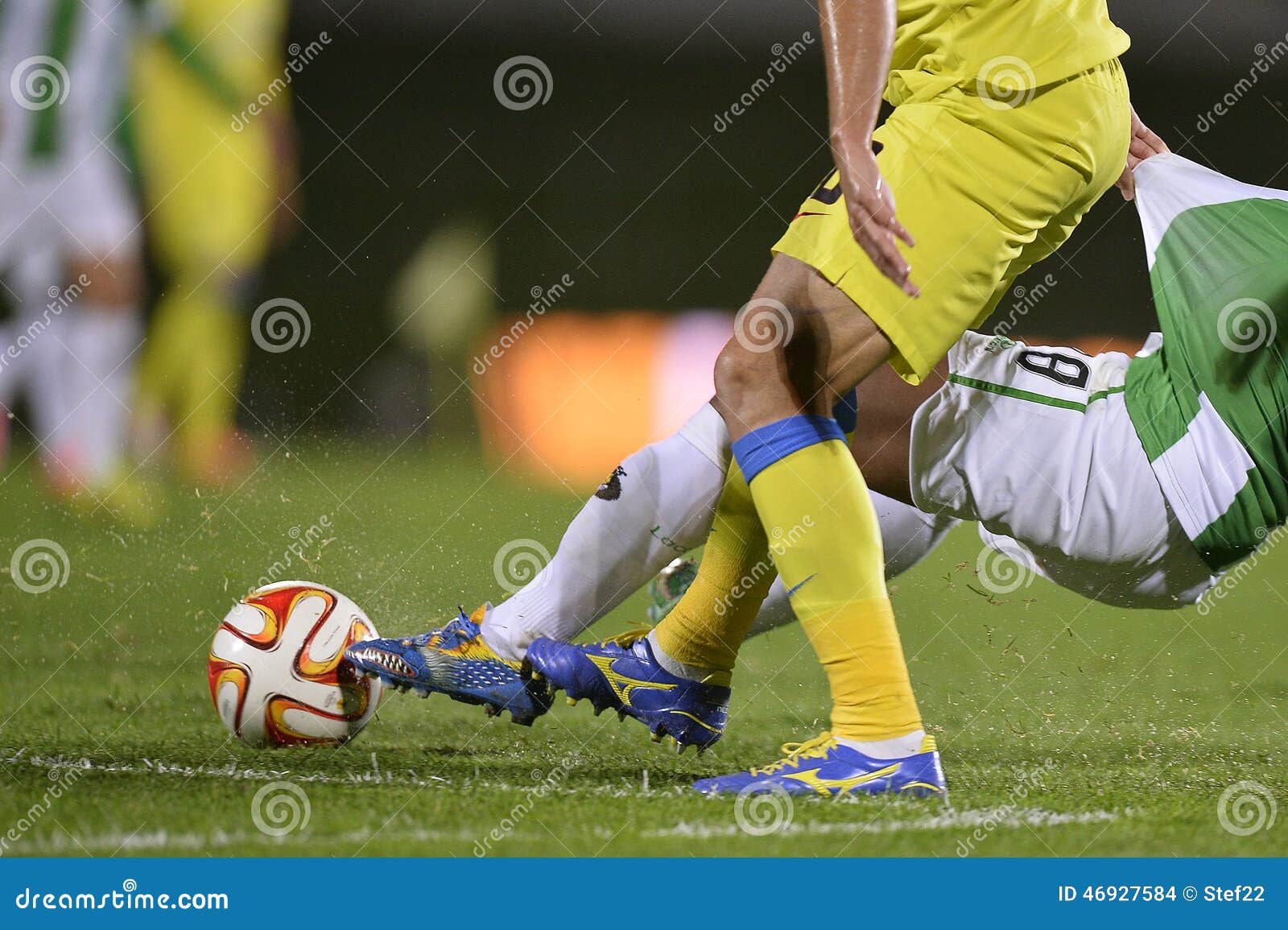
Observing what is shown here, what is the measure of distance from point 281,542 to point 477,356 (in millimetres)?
2293

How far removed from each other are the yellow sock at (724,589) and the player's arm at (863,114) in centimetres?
51

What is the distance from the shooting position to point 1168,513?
2.16 meters

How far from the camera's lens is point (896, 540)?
8.26 ft

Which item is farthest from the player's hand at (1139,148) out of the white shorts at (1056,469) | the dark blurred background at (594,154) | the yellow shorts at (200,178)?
the yellow shorts at (200,178)

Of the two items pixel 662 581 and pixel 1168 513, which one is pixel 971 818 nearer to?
pixel 1168 513

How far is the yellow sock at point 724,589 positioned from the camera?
2.21 meters

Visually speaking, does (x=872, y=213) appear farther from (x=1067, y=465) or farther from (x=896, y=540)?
(x=896, y=540)

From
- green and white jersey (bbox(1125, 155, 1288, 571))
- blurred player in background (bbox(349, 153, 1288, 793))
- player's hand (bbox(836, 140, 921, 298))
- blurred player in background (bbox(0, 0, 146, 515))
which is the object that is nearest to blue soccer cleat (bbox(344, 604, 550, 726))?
blurred player in background (bbox(349, 153, 1288, 793))

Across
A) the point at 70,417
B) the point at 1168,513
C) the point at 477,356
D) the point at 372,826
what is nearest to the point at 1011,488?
the point at 1168,513

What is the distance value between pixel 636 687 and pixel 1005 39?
3.85ft

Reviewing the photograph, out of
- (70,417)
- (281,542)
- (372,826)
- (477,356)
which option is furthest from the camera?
(477,356)

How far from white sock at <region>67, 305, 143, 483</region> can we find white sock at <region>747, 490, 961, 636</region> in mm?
4173

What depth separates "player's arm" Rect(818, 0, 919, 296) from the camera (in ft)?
5.99

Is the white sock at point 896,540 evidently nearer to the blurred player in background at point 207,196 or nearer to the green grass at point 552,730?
the green grass at point 552,730
